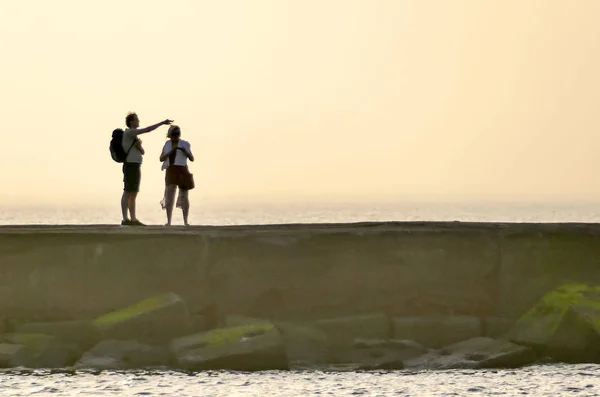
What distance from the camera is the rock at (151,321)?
1296cm

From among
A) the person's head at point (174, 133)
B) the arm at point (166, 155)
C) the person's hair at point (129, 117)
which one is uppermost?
the person's hair at point (129, 117)

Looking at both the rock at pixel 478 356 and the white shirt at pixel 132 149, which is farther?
the white shirt at pixel 132 149

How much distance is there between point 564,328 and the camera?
43.4 feet

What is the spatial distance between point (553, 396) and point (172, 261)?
Result: 4.49m

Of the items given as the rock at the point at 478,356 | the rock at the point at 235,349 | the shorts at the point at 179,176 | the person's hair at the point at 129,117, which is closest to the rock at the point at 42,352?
the rock at the point at 235,349

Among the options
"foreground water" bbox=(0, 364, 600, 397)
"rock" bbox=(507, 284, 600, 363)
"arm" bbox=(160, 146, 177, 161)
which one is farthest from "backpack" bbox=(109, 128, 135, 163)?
"rock" bbox=(507, 284, 600, 363)

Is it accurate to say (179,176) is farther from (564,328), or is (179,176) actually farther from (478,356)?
(564,328)

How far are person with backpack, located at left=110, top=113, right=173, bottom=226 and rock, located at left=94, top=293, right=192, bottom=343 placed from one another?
172 centimetres

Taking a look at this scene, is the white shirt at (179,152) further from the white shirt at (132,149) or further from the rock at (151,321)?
the rock at (151,321)

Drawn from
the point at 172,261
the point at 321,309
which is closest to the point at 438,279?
the point at 321,309

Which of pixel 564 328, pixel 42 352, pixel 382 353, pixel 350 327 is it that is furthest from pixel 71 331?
pixel 564 328

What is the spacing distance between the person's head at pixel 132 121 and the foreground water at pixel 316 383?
325cm

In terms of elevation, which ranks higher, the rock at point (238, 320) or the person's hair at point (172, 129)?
the person's hair at point (172, 129)

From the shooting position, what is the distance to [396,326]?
13.2 m
